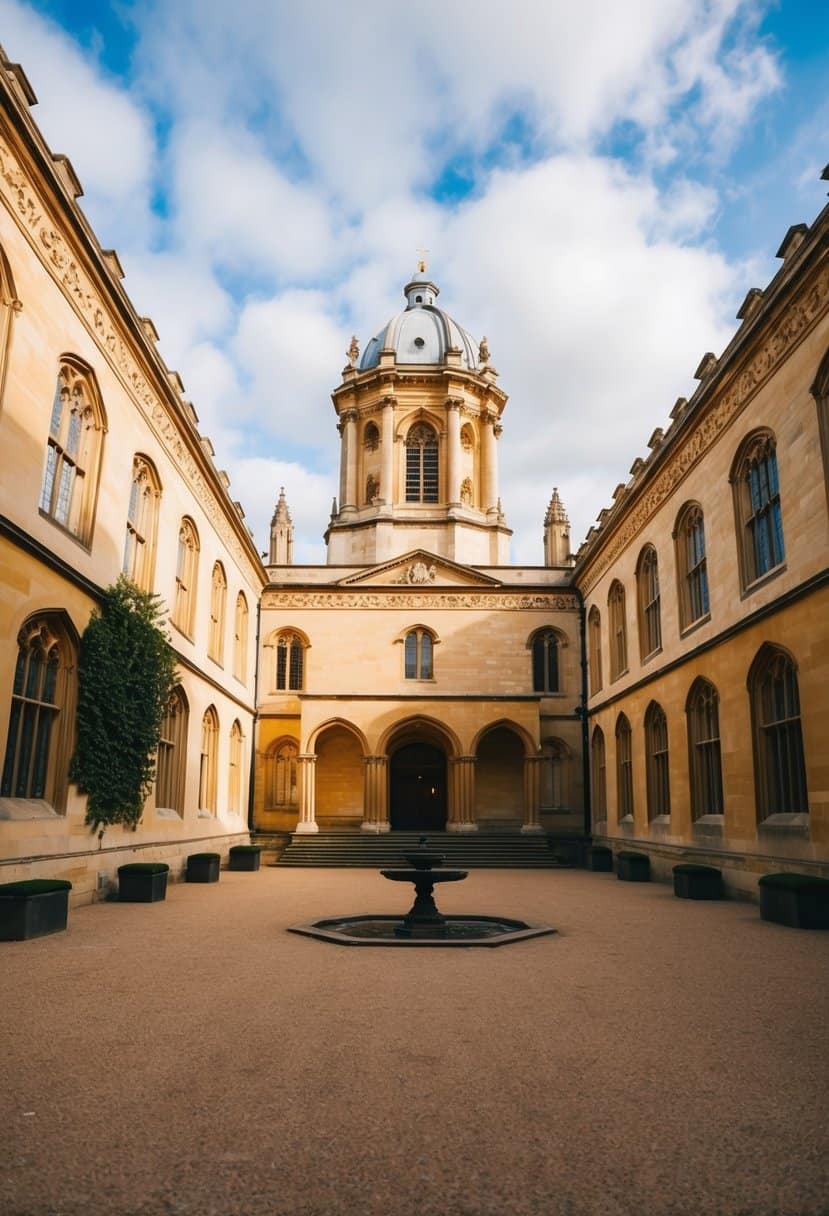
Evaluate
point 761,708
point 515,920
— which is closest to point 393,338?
point 761,708

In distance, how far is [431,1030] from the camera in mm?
6816

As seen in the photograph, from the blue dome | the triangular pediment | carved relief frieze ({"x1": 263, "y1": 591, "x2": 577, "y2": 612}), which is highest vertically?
the blue dome

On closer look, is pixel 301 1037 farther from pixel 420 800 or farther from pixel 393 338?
pixel 393 338

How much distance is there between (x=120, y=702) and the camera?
617 inches

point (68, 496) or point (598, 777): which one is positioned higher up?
point (68, 496)

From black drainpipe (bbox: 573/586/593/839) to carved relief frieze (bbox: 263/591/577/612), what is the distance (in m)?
0.61

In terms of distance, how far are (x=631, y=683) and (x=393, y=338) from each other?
23.8m

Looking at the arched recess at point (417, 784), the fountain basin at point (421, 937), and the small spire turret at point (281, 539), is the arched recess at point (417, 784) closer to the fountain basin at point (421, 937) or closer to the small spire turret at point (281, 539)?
the small spire turret at point (281, 539)

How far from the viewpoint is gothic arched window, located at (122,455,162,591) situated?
18062 millimetres

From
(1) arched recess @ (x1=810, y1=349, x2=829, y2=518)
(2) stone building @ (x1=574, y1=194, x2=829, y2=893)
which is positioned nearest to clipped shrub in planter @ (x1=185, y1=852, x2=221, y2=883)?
(2) stone building @ (x1=574, y1=194, x2=829, y2=893)

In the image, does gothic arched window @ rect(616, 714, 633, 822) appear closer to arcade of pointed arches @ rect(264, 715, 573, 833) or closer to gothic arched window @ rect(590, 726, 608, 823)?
gothic arched window @ rect(590, 726, 608, 823)

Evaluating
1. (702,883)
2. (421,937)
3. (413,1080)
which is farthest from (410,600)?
(413,1080)

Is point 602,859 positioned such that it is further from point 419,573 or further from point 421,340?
point 421,340

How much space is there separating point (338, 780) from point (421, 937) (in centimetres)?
2145
